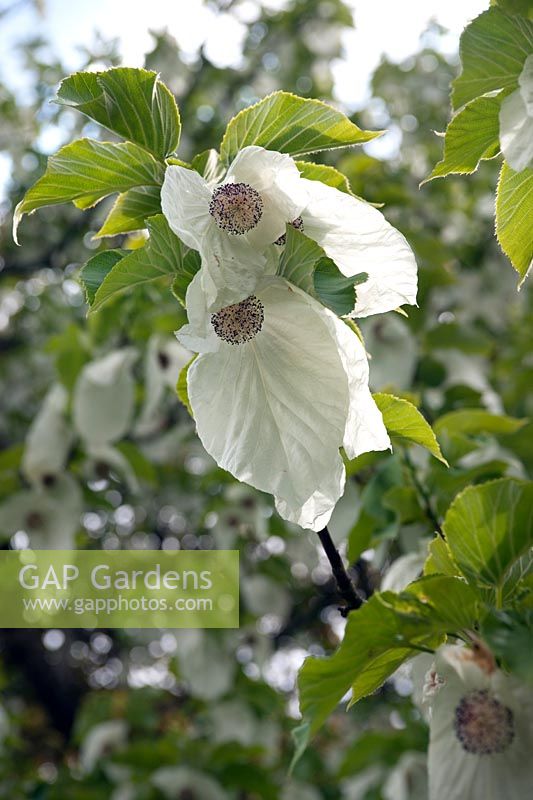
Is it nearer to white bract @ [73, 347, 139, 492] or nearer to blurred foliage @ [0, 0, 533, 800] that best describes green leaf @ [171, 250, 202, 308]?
blurred foliage @ [0, 0, 533, 800]

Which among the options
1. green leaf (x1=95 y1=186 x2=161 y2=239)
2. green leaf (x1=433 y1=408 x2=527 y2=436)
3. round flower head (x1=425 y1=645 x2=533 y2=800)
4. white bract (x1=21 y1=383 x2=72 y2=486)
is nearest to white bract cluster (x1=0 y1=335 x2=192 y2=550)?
white bract (x1=21 y1=383 x2=72 y2=486)

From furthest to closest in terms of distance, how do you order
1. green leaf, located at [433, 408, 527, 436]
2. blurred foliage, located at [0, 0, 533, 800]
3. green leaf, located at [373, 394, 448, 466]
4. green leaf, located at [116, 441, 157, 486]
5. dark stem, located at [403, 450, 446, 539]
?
green leaf, located at [116, 441, 157, 486] < blurred foliage, located at [0, 0, 533, 800] < green leaf, located at [433, 408, 527, 436] < dark stem, located at [403, 450, 446, 539] < green leaf, located at [373, 394, 448, 466]

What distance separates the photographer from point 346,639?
55cm

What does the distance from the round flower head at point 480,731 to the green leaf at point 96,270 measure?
0.33 metres

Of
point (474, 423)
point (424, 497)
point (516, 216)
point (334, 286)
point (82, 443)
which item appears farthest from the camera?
point (82, 443)

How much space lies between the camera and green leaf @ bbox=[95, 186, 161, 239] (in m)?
0.59

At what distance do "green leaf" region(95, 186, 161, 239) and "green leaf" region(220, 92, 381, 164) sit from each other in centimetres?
6

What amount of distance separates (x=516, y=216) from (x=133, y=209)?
0.26 meters

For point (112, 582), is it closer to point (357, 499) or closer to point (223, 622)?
point (223, 622)

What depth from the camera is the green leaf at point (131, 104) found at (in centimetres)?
56

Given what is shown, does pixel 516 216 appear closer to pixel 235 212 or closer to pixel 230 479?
pixel 235 212

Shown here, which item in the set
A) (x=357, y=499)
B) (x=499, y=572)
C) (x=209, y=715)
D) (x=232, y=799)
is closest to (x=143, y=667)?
(x=209, y=715)

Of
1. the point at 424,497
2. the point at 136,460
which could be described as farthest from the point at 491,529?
the point at 136,460

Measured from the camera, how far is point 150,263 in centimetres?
53
